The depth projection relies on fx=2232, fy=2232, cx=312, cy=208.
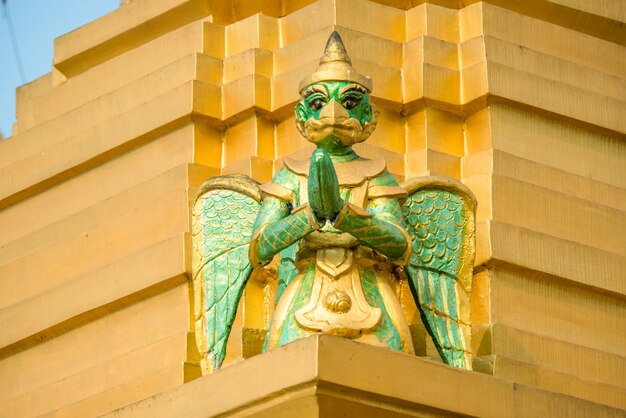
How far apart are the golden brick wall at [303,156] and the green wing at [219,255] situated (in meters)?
0.49

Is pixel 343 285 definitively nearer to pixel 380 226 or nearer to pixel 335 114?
pixel 380 226

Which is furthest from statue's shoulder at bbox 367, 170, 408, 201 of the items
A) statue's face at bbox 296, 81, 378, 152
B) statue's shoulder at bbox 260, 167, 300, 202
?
statue's shoulder at bbox 260, 167, 300, 202

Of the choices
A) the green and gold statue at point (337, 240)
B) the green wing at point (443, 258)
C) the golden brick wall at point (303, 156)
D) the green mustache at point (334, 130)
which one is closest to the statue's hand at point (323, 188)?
the green and gold statue at point (337, 240)

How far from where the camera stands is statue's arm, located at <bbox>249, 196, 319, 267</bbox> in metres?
10.7

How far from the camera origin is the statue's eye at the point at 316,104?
11078mm

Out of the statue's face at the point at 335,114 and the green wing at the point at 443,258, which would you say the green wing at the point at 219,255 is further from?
the green wing at the point at 443,258

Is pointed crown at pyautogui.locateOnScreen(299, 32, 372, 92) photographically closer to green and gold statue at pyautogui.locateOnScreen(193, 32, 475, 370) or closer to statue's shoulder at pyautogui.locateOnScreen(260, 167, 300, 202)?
green and gold statue at pyautogui.locateOnScreen(193, 32, 475, 370)

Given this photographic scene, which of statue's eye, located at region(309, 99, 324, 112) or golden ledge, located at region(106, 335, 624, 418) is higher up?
statue's eye, located at region(309, 99, 324, 112)

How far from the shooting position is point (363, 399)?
10.3m

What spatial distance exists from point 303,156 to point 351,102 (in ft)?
3.96

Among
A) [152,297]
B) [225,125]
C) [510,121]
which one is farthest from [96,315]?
[510,121]

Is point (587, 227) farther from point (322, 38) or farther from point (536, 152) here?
point (322, 38)

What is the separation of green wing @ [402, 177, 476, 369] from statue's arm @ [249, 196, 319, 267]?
2.28 feet

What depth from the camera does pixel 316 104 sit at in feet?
36.4
